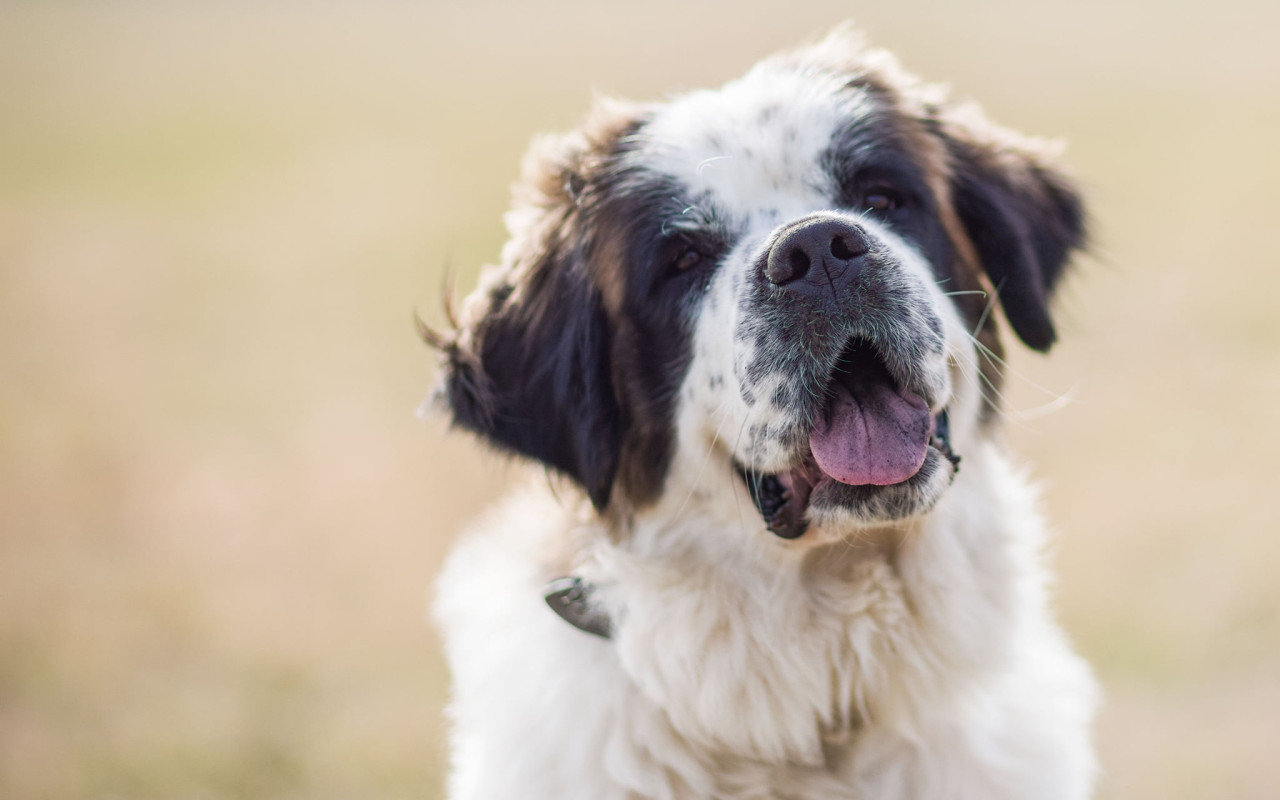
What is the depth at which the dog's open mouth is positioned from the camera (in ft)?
7.75

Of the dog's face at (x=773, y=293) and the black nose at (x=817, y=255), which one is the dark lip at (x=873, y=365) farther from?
the black nose at (x=817, y=255)

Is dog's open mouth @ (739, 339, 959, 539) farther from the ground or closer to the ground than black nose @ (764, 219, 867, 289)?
closer to the ground

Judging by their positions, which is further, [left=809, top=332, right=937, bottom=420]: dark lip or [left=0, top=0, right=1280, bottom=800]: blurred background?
[left=0, top=0, right=1280, bottom=800]: blurred background

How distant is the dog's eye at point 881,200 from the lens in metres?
2.73

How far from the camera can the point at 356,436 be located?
7.63 metres

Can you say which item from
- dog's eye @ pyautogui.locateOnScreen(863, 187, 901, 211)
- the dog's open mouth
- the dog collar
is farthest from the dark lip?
the dog collar

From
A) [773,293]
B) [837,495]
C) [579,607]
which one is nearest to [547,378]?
[579,607]

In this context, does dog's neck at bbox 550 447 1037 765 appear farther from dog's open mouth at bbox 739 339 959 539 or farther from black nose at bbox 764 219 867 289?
black nose at bbox 764 219 867 289

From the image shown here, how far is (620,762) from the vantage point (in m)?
2.56

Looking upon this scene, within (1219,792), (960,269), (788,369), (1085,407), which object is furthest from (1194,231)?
(788,369)

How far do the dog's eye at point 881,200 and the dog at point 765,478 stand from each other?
1cm

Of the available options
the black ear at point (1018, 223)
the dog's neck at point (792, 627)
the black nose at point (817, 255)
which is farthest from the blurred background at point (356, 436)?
the black nose at point (817, 255)

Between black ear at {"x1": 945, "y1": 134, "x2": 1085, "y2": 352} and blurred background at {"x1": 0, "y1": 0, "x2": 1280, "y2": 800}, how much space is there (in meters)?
0.17

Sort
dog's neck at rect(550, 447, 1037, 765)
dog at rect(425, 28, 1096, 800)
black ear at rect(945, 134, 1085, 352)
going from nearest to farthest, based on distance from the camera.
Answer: dog at rect(425, 28, 1096, 800), dog's neck at rect(550, 447, 1037, 765), black ear at rect(945, 134, 1085, 352)
